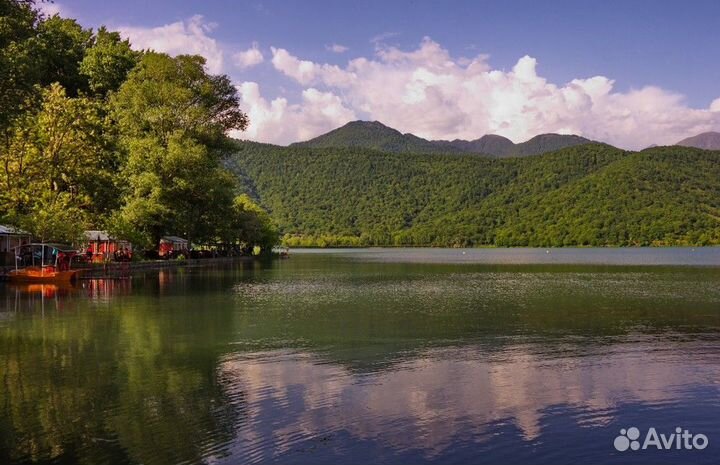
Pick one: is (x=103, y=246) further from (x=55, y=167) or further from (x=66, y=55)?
(x=66, y=55)

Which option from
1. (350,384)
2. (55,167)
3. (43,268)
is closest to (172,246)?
(55,167)

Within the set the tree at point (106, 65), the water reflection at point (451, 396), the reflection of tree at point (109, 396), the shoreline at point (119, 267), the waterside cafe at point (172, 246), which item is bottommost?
the water reflection at point (451, 396)

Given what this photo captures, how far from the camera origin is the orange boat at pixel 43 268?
142 ft

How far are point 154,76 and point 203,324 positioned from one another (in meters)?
48.1

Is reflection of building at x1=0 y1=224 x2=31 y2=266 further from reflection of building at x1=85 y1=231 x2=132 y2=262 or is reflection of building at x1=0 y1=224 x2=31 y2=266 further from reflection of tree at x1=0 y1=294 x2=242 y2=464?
reflection of tree at x1=0 y1=294 x2=242 y2=464

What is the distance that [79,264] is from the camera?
57.7 meters

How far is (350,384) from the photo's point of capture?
47.1 feet

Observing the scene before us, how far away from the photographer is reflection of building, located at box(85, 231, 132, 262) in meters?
60.9

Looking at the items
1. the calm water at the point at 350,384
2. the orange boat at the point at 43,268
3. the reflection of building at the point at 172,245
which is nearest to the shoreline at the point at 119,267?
the orange boat at the point at 43,268
